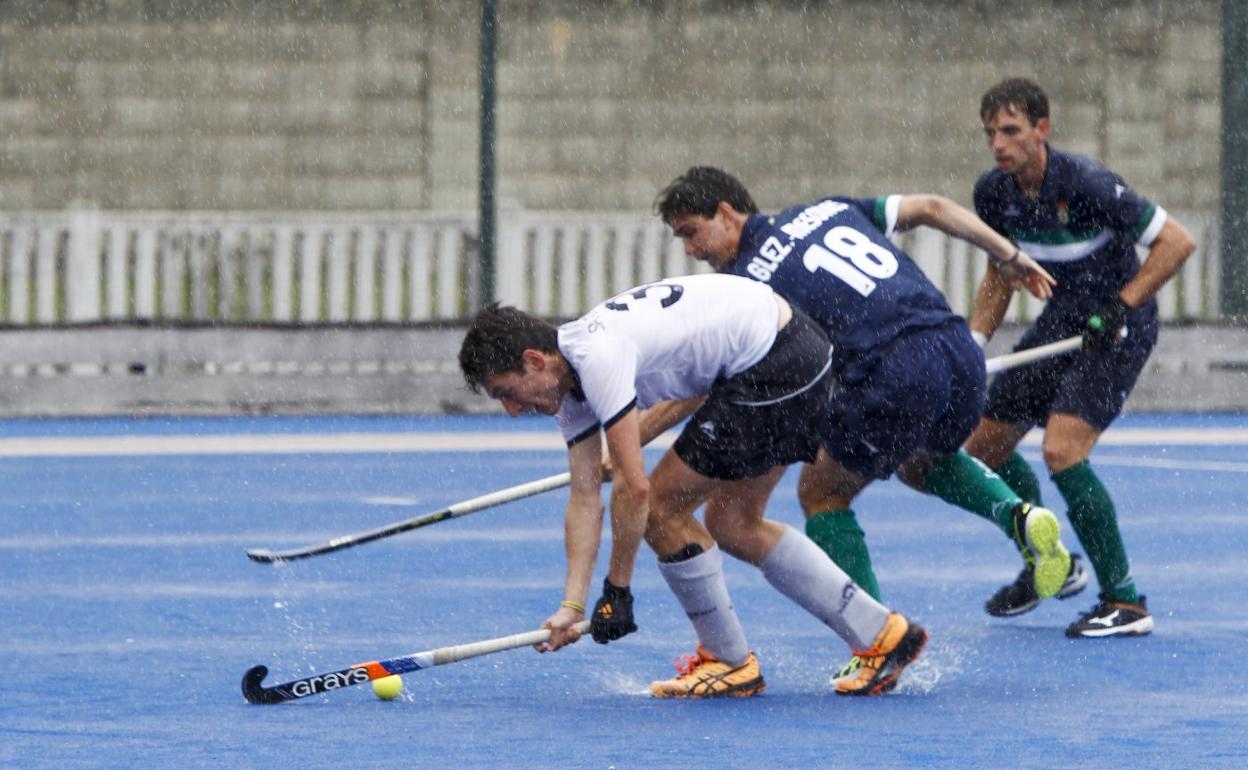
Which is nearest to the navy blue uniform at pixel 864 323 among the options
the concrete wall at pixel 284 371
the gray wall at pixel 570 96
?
the concrete wall at pixel 284 371

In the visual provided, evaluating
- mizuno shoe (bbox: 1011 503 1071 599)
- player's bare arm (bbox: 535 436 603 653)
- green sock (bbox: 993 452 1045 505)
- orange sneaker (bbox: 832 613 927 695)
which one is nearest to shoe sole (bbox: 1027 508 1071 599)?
mizuno shoe (bbox: 1011 503 1071 599)

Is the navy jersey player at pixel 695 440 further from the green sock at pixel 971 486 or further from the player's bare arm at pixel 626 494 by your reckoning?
the green sock at pixel 971 486

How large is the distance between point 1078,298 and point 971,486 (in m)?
0.95

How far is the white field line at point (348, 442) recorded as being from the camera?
48.3 ft

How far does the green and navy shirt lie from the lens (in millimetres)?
8305

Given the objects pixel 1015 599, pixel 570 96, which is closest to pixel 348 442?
pixel 570 96

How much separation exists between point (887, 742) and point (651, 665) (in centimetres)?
148

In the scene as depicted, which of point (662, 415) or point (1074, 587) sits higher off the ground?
point (662, 415)

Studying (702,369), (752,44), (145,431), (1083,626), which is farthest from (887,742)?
(752,44)

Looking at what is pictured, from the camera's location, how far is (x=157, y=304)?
18797 millimetres

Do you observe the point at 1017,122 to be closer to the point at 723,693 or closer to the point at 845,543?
the point at 845,543

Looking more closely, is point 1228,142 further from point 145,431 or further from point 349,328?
point 145,431

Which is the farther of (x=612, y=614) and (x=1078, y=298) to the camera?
(x=1078, y=298)

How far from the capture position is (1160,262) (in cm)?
830
